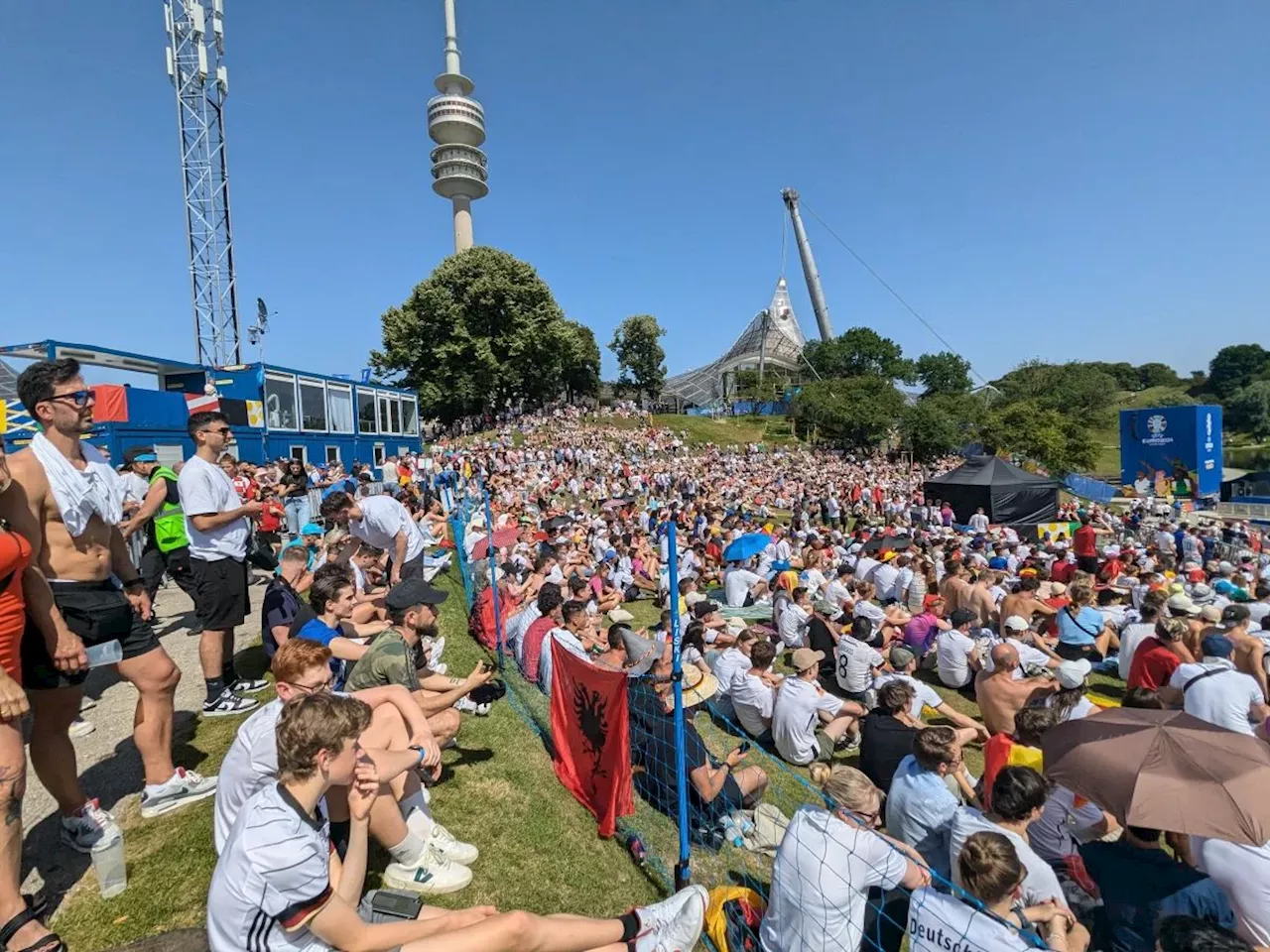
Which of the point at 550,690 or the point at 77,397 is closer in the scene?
the point at 77,397

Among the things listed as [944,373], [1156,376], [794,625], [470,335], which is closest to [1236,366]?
[1156,376]

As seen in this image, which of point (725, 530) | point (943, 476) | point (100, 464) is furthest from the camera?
point (943, 476)

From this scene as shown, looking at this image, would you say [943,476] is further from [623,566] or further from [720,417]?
[720,417]

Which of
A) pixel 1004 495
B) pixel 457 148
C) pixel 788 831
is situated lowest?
pixel 1004 495

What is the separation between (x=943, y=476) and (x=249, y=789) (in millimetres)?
24472

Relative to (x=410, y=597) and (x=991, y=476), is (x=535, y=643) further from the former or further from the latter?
(x=991, y=476)

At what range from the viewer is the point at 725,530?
14805mm

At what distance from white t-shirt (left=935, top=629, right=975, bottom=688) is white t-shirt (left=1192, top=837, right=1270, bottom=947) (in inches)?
178

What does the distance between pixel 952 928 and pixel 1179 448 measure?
135 ft

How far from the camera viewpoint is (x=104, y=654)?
9.63 feet

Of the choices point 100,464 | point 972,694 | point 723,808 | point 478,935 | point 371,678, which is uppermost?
point 100,464

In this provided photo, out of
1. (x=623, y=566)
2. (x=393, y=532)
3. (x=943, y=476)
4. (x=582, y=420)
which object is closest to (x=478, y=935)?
(x=393, y=532)

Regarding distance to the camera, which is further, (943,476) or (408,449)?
(408,449)

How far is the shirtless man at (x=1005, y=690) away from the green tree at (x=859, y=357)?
7268 centimetres
